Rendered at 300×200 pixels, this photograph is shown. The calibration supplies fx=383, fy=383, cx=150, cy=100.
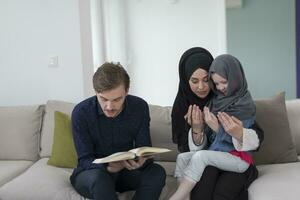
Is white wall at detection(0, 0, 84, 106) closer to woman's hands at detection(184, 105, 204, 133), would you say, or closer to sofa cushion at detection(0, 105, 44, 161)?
sofa cushion at detection(0, 105, 44, 161)

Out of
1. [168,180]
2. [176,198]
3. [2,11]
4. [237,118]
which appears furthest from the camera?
[2,11]

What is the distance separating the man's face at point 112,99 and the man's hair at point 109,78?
0.02m

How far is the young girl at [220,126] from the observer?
179 centimetres

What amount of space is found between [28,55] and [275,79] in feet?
9.93

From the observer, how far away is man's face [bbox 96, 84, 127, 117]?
170cm

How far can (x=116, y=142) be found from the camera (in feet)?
6.20

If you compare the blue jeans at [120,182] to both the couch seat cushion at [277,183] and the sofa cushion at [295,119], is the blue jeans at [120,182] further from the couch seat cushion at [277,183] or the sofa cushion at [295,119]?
the sofa cushion at [295,119]

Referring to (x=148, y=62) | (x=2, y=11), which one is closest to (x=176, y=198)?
(x=2, y=11)

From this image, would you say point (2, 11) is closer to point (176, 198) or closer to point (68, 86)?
point (68, 86)

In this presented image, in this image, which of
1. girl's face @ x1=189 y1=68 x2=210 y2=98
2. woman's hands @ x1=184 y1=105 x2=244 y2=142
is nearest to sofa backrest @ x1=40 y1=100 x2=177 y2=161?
woman's hands @ x1=184 y1=105 x2=244 y2=142

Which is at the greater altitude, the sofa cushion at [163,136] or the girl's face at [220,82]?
the girl's face at [220,82]

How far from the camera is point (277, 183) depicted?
1764 millimetres

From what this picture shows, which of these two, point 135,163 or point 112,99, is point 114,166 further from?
point 112,99

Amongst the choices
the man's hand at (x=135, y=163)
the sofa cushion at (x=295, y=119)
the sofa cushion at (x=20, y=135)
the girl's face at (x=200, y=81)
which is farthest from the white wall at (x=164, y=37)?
the man's hand at (x=135, y=163)
